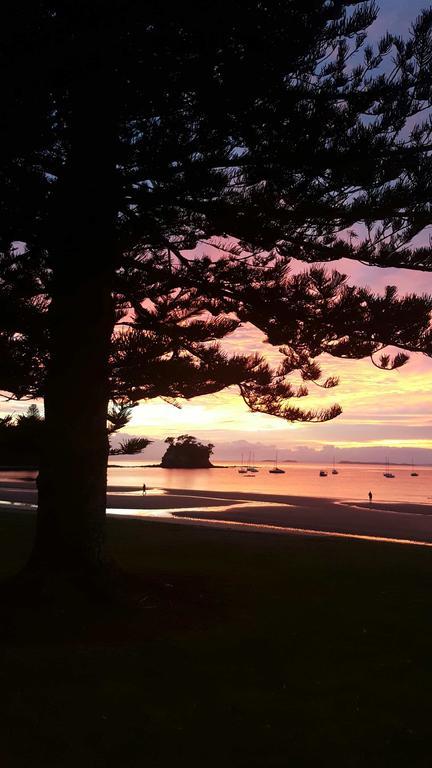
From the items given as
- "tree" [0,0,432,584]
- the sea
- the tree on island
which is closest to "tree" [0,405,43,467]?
"tree" [0,0,432,584]

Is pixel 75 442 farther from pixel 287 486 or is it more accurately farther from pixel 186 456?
pixel 186 456

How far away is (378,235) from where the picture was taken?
297 inches

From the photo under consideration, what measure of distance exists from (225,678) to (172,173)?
172 inches

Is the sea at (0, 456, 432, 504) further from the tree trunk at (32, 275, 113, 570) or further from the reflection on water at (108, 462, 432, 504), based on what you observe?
the tree trunk at (32, 275, 113, 570)

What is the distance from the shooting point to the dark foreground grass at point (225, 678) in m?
3.86

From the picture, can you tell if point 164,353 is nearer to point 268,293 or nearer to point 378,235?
point 268,293

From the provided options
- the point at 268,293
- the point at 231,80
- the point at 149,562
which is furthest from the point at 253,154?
the point at 149,562

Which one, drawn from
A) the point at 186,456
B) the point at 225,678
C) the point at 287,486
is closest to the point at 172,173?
the point at 225,678

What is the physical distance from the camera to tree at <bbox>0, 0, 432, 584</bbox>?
19.5ft

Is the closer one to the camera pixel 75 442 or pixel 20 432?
pixel 75 442

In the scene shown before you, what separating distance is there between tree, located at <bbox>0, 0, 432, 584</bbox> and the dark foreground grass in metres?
1.18

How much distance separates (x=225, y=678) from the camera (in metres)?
5.05

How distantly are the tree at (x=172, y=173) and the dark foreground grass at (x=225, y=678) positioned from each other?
118 cm

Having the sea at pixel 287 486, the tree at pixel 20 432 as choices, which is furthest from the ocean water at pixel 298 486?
the tree at pixel 20 432
